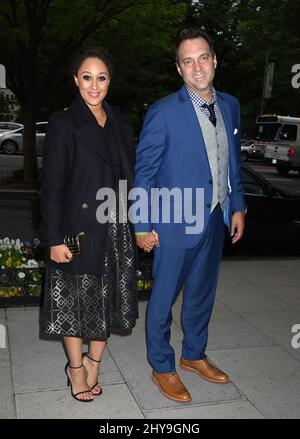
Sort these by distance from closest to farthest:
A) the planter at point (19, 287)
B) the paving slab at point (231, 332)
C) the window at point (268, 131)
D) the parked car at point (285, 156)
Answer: the paving slab at point (231, 332) → the planter at point (19, 287) → the parked car at point (285, 156) → the window at point (268, 131)

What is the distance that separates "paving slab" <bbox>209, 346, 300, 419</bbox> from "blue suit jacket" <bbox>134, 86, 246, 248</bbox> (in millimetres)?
1062

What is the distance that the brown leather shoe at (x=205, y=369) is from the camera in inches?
133

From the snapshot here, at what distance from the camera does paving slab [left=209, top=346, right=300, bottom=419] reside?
310 centimetres

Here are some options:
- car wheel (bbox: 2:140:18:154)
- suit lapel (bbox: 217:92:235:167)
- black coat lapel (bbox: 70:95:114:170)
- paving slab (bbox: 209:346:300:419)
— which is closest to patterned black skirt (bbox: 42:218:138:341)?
black coat lapel (bbox: 70:95:114:170)

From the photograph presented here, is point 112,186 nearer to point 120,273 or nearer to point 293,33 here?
point 120,273

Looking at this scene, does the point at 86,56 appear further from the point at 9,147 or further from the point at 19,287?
the point at 9,147

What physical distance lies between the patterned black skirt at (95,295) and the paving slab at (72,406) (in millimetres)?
423

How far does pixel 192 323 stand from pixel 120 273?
2.43 ft

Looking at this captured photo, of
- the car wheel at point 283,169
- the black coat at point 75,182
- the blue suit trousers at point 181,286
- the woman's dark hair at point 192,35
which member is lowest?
the car wheel at point 283,169

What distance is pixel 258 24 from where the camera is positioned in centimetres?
1534

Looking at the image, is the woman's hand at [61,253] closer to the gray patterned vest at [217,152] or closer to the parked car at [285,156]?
the gray patterned vest at [217,152]

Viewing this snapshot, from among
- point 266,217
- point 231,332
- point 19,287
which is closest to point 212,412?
point 231,332

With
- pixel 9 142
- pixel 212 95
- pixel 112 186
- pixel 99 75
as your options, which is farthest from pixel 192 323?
pixel 9 142

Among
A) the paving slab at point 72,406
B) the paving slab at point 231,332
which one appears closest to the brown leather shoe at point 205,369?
the paving slab at point 231,332
